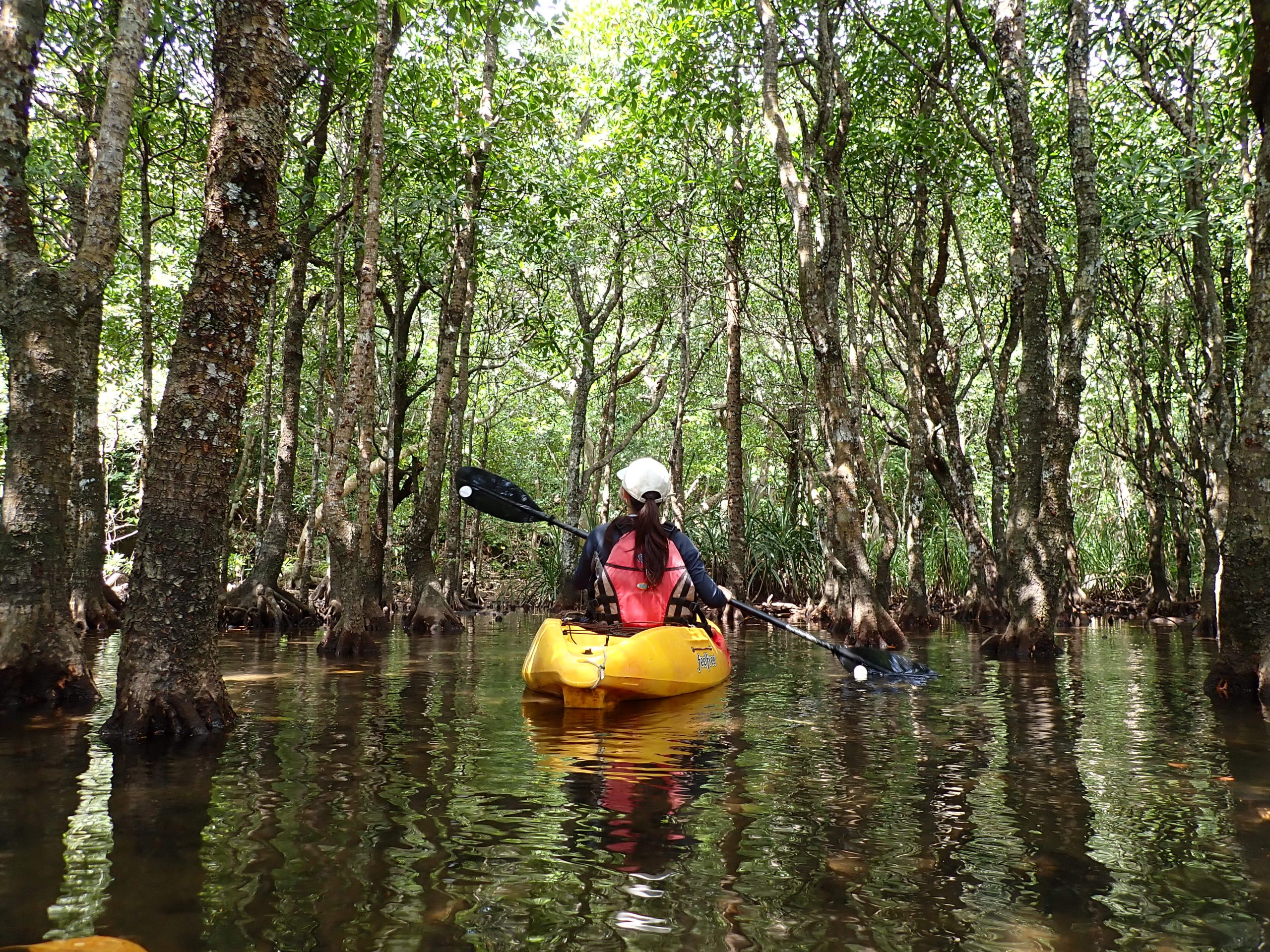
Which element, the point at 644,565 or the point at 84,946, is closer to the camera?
the point at 84,946

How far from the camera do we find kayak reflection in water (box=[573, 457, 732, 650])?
6.38 m

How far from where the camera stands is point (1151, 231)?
465 inches

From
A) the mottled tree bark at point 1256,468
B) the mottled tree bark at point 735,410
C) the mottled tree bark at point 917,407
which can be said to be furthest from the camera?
the mottled tree bark at point 735,410

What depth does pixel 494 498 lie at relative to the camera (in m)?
9.05

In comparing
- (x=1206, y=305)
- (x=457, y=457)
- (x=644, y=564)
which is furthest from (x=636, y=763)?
(x=1206, y=305)

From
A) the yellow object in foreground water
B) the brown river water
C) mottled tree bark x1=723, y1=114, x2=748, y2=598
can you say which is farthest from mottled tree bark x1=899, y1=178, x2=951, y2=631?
the yellow object in foreground water

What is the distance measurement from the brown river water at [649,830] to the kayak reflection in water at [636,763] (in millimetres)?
22

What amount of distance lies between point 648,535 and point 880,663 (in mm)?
2591

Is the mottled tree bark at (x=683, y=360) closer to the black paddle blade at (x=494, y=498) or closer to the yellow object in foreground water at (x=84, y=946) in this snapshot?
the black paddle blade at (x=494, y=498)

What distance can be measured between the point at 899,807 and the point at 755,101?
1330cm

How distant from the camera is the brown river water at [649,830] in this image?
2.39 metres

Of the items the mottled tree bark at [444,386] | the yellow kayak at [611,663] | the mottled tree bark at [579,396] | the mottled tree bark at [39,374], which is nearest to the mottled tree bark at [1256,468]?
the yellow kayak at [611,663]

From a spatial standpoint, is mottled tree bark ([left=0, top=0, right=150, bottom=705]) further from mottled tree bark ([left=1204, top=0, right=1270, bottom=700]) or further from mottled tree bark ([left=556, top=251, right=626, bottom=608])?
mottled tree bark ([left=556, top=251, right=626, bottom=608])

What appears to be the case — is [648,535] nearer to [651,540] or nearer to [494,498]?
[651,540]
